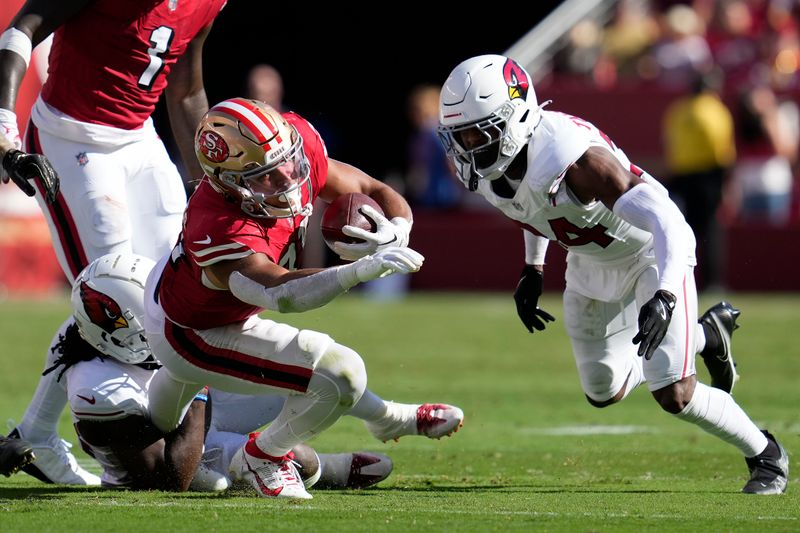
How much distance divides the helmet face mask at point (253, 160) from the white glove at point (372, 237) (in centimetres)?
23

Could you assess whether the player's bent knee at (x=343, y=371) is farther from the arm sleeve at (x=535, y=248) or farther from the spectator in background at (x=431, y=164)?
the spectator in background at (x=431, y=164)

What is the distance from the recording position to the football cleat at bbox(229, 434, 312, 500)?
5250 millimetres

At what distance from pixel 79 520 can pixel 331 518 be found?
0.87m

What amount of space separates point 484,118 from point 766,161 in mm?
9998

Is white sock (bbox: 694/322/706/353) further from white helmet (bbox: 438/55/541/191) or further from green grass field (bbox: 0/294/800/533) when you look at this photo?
white helmet (bbox: 438/55/541/191)

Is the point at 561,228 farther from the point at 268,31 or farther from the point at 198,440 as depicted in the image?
the point at 268,31

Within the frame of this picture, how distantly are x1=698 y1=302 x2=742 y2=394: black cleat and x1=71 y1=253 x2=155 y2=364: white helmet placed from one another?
8.27 feet

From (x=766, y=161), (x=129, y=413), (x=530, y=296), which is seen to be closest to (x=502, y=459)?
(x=530, y=296)

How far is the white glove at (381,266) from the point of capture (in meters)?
4.72

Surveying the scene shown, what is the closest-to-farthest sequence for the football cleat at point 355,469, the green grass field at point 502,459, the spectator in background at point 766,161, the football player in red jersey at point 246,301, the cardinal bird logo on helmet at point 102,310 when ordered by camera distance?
the green grass field at point 502,459 → the football player in red jersey at point 246,301 → the cardinal bird logo on helmet at point 102,310 → the football cleat at point 355,469 → the spectator in background at point 766,161

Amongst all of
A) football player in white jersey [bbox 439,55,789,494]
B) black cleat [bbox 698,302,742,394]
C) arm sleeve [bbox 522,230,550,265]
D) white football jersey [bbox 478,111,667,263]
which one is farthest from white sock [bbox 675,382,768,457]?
arm sleeve [bbox 522,230,550,265]

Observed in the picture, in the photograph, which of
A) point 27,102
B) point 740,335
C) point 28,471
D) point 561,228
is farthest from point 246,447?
point 27,102

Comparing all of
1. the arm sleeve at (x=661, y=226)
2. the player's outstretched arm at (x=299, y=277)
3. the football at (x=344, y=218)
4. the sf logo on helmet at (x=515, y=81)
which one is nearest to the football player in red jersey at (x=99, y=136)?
the football at (x=344, y=218)

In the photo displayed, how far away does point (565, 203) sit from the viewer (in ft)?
18.4
